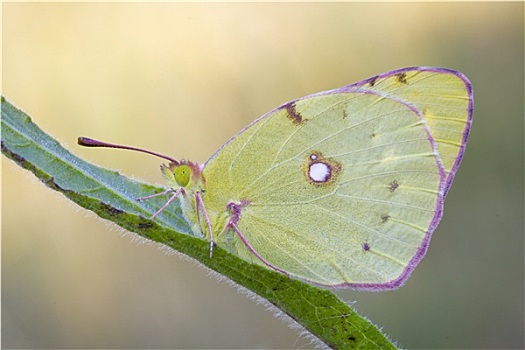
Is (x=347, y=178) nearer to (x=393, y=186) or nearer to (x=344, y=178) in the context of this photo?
(x=344, y=178)

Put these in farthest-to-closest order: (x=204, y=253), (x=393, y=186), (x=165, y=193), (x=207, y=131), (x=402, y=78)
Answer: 1. (x=207, y=131)
2. (x=393, y=186)
3. (x=402, y=78)
4. (x=165, y=193)
5. (x=204, y=253)

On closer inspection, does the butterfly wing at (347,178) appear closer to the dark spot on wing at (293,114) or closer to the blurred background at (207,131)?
the dark spot on wing at (293,114)

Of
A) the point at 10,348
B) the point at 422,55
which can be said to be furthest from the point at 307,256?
the point at 422,55

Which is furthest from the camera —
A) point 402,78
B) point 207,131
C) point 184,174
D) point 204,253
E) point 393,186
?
point 207,131

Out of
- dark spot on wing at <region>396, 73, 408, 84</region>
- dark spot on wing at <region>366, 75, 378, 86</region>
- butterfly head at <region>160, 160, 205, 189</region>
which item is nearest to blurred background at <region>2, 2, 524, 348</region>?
butterfly head at <region>160, 160, 205, 189</region>

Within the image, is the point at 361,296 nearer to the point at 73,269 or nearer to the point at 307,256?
the point at 73,269

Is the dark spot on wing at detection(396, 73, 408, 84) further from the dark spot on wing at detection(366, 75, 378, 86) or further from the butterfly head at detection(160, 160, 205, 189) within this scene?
the butterfly head at detection(160, 160, 205, 189)

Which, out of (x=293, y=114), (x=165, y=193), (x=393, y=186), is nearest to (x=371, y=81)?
(x=293, y=114)
